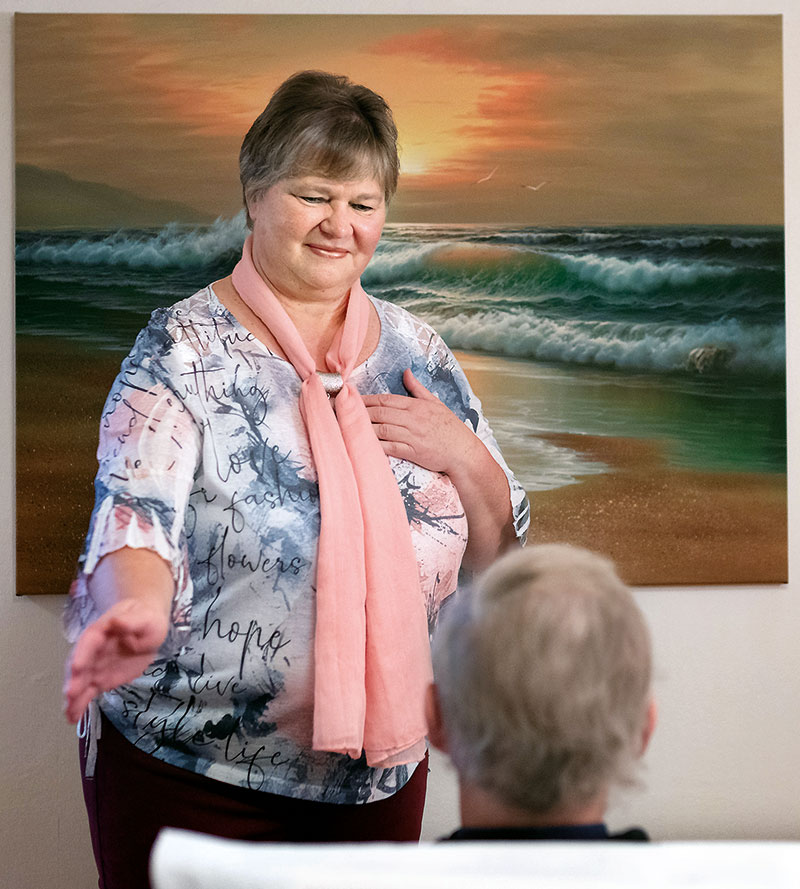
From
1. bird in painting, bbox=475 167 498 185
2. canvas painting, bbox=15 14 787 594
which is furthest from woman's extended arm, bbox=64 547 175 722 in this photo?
bird in painting, bbox=475 167 498 185

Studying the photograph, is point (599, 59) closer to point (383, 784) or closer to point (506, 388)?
point (506, 388)

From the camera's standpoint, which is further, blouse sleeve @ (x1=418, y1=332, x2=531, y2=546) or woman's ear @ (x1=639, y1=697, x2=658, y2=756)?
blouse sleeve @ (x1=418, y1=332, x2=531, y2=546)

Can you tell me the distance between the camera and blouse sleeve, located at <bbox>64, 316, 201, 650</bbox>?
4.42 feet

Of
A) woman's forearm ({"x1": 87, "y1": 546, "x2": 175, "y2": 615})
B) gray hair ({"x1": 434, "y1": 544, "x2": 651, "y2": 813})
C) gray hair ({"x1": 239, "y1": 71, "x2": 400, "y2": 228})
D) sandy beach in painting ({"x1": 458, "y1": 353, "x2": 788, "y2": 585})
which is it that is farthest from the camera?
sandy beach in painting ({"x1": 458, "y1": 353, "x2": 788, "y2": 585})

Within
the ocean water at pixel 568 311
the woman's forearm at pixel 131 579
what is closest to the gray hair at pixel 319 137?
the ocean water at pixel 568 311

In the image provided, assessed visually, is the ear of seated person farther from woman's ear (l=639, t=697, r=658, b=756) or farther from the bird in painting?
the bird in painting

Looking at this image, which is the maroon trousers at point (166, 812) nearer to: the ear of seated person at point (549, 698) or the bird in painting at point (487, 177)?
the ear of seated person at point (549, 698)

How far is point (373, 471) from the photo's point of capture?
1.60 metres

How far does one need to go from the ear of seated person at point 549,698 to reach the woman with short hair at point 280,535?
1.79 ft

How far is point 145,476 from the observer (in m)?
1.41

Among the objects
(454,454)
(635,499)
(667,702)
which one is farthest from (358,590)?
(667,702)

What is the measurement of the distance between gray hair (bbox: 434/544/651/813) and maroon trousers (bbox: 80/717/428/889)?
0.68 m

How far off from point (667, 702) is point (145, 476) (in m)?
1.51

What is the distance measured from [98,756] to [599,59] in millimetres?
1874
